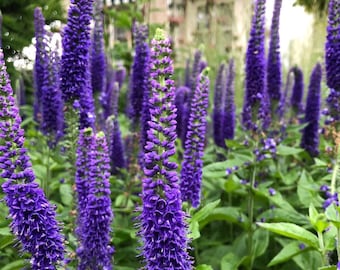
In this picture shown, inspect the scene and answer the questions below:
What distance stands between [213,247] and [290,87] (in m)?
2.53

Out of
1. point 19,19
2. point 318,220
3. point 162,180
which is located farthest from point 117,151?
point 162,180

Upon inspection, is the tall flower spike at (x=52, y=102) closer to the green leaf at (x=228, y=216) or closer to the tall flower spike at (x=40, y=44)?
the tall flower spike at (x=40, y=44)

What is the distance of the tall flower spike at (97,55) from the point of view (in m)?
3.91

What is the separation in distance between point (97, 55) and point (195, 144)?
63.6 inches

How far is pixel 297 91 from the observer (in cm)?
507

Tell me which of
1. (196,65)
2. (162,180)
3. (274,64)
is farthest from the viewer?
(196,65)

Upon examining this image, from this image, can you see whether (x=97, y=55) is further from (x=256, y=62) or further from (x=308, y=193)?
(x=308, y=193)

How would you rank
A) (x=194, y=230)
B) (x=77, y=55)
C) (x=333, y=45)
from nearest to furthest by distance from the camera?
(x=194, y=230) < (x=77, y=55) < (x=333, y=45)

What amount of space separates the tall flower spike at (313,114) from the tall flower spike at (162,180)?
9.75 ft

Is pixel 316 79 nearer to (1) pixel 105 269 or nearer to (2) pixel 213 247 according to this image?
(2) pixel 213 247

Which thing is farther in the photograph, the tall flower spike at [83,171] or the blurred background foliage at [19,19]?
the blurred background foliage at [19,19]

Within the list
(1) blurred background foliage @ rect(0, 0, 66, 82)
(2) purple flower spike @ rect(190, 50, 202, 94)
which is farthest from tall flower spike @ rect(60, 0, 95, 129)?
(2) purple flower spike @ rect(190, 50, 202, 94)

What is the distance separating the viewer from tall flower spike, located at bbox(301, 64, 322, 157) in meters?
4.50

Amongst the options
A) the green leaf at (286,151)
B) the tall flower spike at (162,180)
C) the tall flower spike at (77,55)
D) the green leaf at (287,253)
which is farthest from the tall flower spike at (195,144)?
the green leaf at (286,151)
